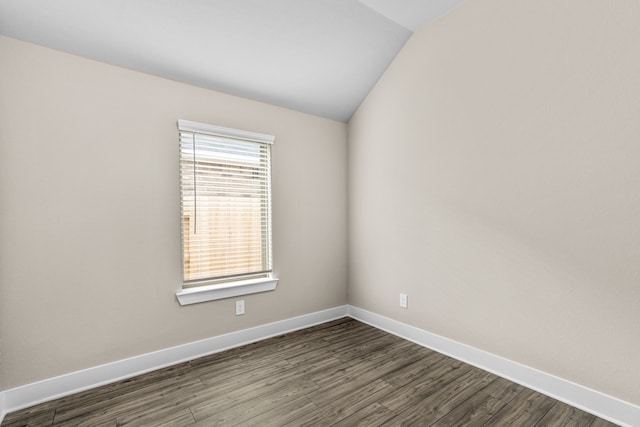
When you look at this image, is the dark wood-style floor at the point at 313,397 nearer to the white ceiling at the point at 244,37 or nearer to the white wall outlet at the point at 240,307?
the white wall outlet at the point at 240,307

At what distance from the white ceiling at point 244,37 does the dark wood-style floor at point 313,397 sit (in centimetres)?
221

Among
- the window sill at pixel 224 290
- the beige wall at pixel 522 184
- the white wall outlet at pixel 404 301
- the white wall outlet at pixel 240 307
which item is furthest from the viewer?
the white wall outlet at pixel 404 301

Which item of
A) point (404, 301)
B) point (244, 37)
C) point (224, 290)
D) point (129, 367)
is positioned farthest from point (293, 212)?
point (129, 367)

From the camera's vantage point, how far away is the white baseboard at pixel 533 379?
1.65 meters

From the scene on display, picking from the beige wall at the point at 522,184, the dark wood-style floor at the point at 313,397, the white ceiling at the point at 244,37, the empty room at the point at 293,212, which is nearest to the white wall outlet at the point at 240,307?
the empty room at the point at 293,212

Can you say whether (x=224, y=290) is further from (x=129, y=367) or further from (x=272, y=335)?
(x=129, y=367)

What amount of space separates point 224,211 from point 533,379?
254 cm

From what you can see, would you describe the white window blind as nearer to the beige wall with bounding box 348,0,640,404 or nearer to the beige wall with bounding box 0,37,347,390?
the beige wall with bounding box 0,37,347,390

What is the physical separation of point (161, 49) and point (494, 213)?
2.59 m

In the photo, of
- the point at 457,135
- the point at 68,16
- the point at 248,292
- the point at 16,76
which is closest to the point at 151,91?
the point at 68,16

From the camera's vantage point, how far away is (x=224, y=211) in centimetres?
262

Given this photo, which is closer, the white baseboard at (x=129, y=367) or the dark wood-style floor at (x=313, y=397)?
the dark wood-style floor at (x=313, y=397)

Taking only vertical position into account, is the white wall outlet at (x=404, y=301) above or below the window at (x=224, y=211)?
below

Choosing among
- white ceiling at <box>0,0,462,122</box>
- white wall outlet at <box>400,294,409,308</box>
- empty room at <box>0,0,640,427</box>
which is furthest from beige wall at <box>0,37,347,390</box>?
white wall outlet at <box>400,294,409,308</box>
